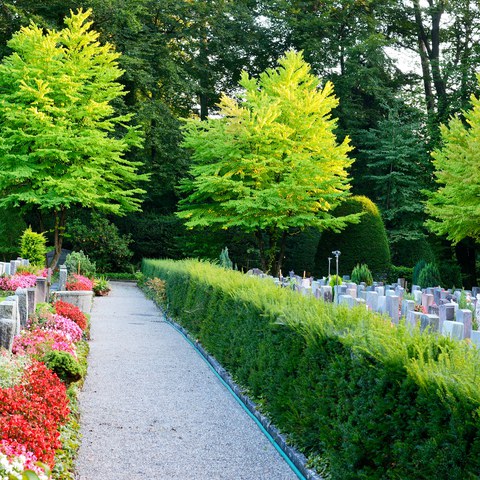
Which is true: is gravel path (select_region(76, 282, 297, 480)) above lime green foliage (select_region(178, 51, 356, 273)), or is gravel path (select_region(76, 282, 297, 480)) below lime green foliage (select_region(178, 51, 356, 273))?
below

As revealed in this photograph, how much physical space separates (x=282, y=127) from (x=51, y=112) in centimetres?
1036

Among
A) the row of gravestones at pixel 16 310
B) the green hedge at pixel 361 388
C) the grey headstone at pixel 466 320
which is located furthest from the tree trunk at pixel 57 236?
the grey headstone at pixel 466 320

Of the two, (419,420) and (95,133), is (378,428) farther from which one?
(95,133)

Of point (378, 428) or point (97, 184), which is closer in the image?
point (378, 428)

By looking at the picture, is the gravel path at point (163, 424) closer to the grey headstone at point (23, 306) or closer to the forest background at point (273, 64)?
the grey headstone at point (23, 306)

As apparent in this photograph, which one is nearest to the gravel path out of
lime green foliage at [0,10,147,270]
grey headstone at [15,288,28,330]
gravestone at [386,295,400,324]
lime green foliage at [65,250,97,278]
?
grey headstone at [15,288,28,330]

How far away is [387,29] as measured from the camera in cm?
4162

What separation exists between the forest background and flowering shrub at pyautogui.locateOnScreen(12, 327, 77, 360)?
73.7 feet

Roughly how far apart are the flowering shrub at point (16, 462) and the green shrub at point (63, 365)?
11.1 ft

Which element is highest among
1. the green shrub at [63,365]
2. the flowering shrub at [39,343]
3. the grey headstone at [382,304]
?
the grey headstone at [382,304]

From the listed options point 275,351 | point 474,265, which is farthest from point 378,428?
point 474,265

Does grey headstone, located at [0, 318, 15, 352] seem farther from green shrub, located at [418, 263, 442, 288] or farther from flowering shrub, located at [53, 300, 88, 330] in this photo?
green shrub, located at [418, 263, 442, 288]

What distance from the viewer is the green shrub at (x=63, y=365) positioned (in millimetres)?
8000

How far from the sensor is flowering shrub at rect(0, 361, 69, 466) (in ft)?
15.8
